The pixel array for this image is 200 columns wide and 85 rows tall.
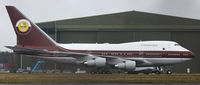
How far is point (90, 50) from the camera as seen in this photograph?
4272 cm

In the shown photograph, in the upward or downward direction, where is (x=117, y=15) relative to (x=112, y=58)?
upward

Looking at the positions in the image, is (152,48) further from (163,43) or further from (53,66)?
(53,66)

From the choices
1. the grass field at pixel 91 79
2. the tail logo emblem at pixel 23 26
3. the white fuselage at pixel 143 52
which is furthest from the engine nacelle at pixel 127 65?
the tail logo emblem at pixel 23 26

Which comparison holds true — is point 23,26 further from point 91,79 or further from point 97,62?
point 91,79

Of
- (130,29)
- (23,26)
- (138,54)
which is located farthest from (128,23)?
(23,26)

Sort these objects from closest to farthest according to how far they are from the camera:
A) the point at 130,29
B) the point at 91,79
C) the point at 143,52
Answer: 1. the point at 91,79
2. the point at 143,52
3. the point at 130,29

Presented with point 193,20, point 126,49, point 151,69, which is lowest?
point 151,69

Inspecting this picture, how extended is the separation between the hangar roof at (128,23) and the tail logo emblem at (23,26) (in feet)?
55.0

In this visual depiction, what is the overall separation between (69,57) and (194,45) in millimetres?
26207

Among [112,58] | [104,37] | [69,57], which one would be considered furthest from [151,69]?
[104,37]

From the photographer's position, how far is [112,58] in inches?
1620

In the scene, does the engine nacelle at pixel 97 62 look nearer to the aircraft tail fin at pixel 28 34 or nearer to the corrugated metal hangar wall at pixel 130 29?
the aircraft tail fin at pixel 28 34

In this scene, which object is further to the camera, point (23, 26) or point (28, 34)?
point (28, 34)

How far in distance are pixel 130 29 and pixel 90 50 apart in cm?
1743
